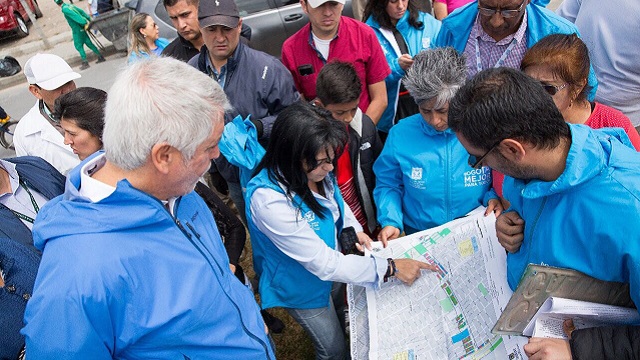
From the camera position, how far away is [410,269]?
195 centimetres

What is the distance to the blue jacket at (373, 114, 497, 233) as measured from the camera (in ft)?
7.20

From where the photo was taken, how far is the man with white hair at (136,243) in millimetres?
1196

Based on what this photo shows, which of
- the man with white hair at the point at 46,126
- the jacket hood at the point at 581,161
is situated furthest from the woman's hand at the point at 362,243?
the man with white hair at the point at 46,126

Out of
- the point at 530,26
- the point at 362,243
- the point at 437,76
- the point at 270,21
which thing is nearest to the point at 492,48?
the point at 530,26

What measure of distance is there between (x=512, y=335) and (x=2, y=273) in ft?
5.93

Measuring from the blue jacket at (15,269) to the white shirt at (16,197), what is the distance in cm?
4

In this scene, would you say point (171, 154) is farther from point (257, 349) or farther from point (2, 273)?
point (2, 273)

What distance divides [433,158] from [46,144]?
7.85 feet

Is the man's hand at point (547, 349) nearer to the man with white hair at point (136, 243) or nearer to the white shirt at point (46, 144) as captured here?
the man with white hair at point (136, 243)

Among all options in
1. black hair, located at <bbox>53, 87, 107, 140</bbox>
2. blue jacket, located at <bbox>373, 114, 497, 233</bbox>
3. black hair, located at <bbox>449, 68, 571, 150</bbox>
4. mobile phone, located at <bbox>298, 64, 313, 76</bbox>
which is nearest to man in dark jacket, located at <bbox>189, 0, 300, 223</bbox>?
mobile phone, located at <bbox>298, 64, 313, 76</bbox>

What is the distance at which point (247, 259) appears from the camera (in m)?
3.75

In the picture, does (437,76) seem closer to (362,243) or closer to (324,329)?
(362,243)

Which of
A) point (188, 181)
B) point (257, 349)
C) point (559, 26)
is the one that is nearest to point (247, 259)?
point (257, 349)

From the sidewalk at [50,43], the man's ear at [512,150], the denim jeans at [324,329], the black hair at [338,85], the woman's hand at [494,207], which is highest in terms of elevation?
the man's ear at [512,150]
